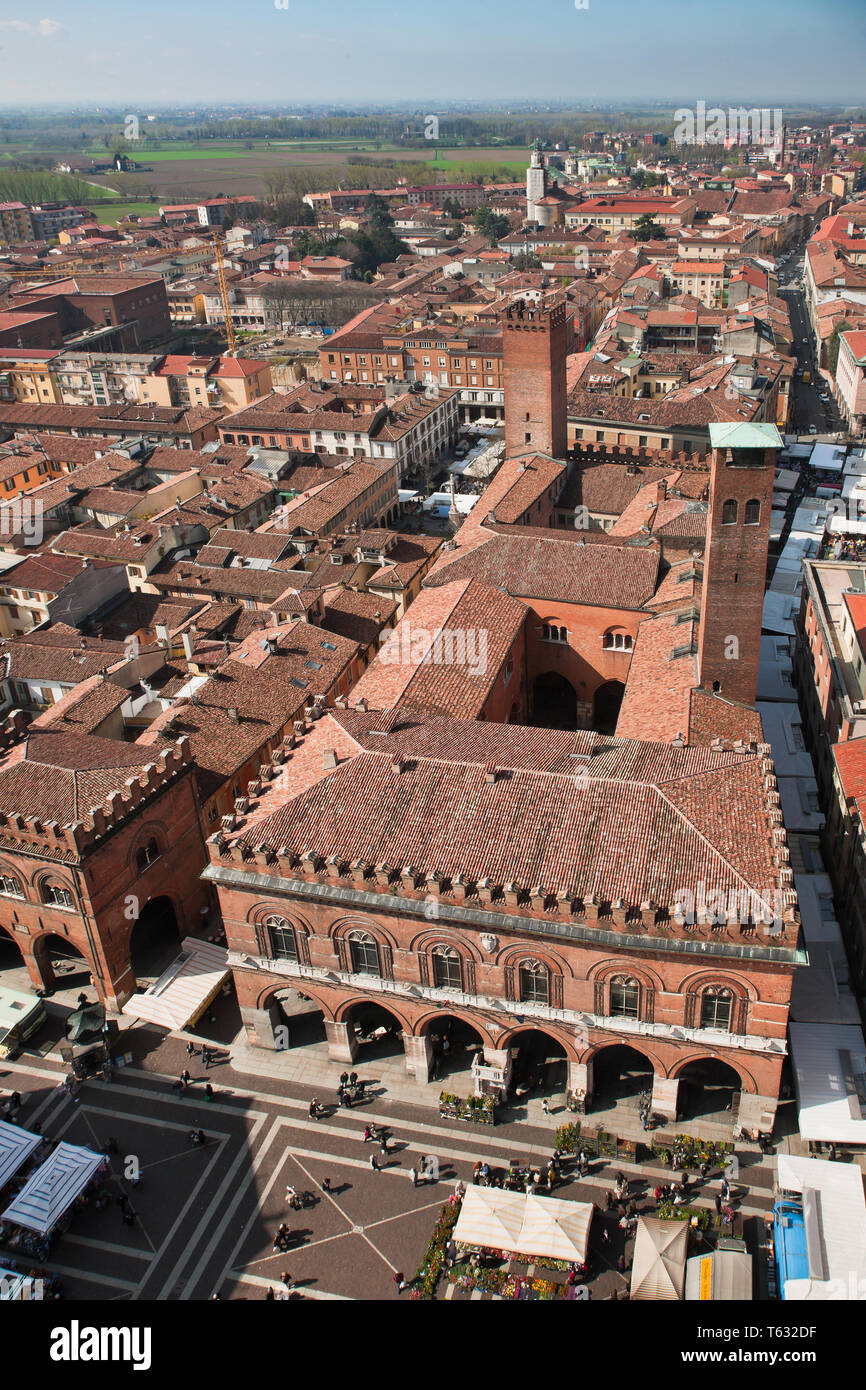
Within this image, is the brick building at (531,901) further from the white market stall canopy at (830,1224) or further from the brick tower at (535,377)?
the brick tower at (535,377)

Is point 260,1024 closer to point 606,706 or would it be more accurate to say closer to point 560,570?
point 606,706

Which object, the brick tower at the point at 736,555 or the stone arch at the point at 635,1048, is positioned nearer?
the stone arch at the point at 635,1048

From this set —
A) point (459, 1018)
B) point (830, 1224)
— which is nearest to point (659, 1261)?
point (830, 1224)

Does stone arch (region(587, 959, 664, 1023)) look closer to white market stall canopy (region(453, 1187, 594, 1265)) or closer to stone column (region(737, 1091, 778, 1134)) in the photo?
stone column (region(737, 1091, 778, 1134))

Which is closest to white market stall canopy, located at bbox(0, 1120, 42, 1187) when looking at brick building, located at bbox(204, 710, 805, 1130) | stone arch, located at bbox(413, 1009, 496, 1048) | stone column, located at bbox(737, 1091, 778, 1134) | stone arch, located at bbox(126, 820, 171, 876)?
brick building, located at bbox(204, 710, 805, 1130)

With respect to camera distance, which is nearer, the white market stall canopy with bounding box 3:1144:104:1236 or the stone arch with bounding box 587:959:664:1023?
the white market stall canopy with bounding box 3:1144:104:1236

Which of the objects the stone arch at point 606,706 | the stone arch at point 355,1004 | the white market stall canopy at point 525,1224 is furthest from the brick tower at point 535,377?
the white market stall canopy at point 525,1224
